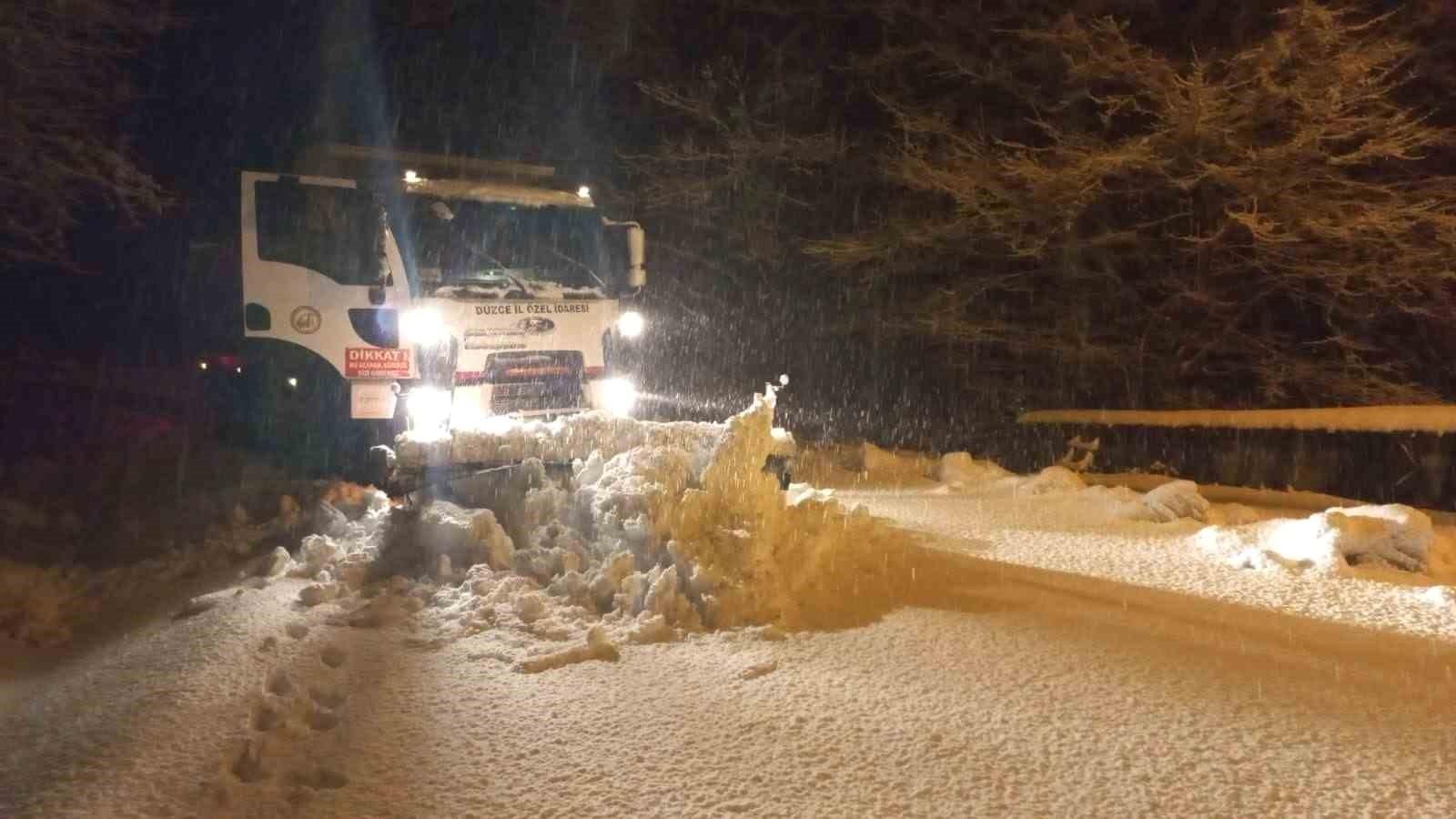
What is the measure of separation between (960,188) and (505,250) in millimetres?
6328

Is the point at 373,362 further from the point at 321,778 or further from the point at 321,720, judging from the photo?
the point at 321,778

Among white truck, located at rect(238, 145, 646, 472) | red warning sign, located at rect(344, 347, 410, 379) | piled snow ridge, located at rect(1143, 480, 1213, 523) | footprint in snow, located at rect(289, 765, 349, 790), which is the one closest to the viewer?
footprint in snow, located at rect(289, 765, 349, 790)

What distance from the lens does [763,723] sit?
4848 mm

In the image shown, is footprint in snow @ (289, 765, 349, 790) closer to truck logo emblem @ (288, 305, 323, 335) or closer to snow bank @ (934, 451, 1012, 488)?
truck logo emblem @ (288, 305, 323, 335)

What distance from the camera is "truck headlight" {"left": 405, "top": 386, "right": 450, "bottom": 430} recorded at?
31.6ft

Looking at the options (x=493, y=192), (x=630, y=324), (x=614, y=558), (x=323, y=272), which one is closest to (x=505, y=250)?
(x=493, y=192)

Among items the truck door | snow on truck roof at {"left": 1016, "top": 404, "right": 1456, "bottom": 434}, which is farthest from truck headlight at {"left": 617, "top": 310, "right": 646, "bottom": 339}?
snow on truck roof at {"left": 1016, "top": 404, "right": 1456, "bottom": 434}

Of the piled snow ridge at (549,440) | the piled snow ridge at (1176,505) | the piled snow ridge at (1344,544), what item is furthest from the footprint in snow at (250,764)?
the piled snow ridge at (1176,505)

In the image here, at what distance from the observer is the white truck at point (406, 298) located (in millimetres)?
10227

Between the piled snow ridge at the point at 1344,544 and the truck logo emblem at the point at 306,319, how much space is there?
8018 mm

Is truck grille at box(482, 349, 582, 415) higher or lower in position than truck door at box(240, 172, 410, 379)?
lower

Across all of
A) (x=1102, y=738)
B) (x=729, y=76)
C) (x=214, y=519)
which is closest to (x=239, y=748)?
(x=1102, y=738)

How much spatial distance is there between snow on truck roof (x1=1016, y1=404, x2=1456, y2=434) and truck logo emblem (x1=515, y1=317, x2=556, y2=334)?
661cm

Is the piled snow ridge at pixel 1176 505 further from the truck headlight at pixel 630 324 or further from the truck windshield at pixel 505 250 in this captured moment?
the truck windshield at pixel 505 250
